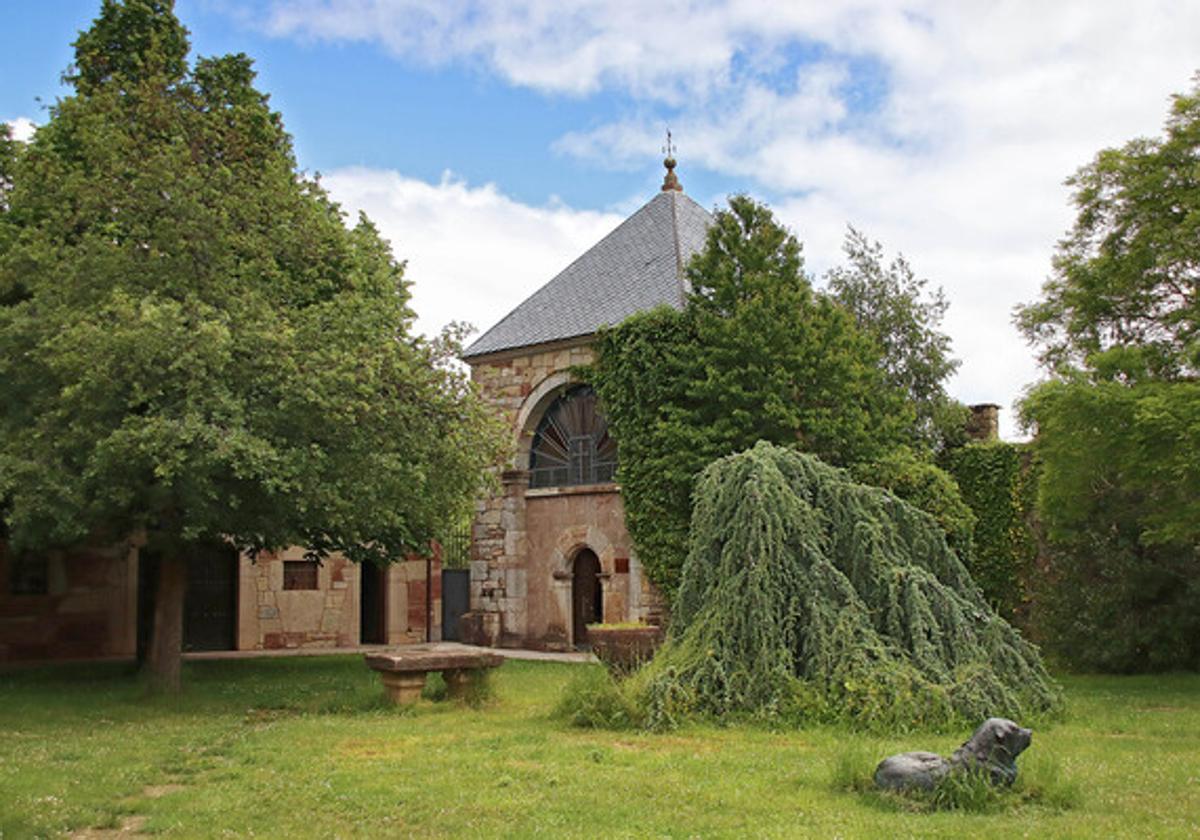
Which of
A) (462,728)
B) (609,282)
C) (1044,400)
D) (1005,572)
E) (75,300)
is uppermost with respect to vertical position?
(609,282)

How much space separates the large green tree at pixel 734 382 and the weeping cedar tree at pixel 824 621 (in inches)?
223

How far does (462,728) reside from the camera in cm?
1063

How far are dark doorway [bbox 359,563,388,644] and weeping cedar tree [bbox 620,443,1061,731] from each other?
14.1 metres

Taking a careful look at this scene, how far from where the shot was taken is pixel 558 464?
21812 millimetres

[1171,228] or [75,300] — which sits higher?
[1171,228]

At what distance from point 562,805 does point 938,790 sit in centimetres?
218

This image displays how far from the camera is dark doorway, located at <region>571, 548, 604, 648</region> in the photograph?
21344 mm

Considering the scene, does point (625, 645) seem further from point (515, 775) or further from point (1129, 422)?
point (1129, 422)

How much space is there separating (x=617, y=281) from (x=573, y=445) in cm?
331

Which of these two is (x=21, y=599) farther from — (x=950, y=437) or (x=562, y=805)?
(x=950, y=437)

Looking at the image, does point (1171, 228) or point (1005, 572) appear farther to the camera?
point (1005, 572)

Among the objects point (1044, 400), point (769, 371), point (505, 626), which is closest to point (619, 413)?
point (769, 371)

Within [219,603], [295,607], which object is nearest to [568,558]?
[295,607]

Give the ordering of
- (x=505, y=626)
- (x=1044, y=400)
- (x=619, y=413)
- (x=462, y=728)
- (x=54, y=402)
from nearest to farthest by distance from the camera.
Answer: (x=462, y=728) → (x=54, y=402) → (x=1044, y=400) → (x=619, y=413) → (x=505, y=626)
